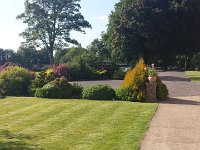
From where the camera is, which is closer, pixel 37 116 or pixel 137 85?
pixel 37 116

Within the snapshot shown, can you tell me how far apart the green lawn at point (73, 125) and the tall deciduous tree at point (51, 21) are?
47622mm

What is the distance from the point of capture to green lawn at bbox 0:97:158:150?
9.23 metres

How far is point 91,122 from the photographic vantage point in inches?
483

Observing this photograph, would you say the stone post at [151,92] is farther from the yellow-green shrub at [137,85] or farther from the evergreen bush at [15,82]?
the evergreen bush at [15,82]

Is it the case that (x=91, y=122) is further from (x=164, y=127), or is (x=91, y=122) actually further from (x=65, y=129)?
(x=164, y=127)

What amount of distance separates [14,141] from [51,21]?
55.9m

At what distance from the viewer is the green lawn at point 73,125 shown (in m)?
9.23

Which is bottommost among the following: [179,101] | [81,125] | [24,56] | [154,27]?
[81,125]

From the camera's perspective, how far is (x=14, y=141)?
947 cm

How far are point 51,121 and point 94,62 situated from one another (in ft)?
94.6

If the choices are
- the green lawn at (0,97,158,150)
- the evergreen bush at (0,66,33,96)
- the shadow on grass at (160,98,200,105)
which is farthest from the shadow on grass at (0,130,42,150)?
the evergreen bush at (0,66,33,96)

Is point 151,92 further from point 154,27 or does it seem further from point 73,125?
point 154,27

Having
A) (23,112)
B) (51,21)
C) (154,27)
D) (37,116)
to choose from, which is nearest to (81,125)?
(37,116)

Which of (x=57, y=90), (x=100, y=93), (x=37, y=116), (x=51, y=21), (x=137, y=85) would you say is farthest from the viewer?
(x=51, y=21)
